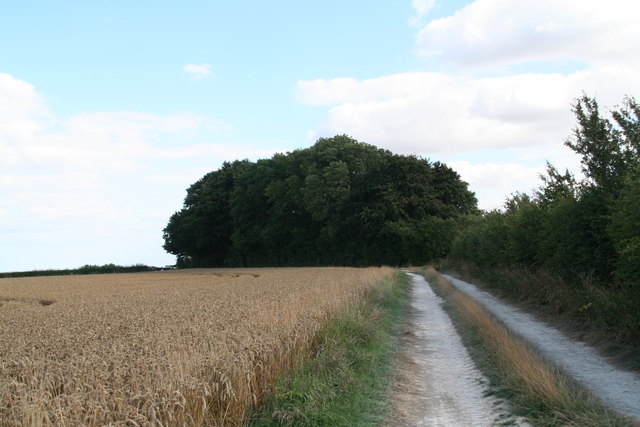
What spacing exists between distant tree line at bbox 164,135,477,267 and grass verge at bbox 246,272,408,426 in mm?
48620

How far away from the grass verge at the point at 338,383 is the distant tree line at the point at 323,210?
160 feet

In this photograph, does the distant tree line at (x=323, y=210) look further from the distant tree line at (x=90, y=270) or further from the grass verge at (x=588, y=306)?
the grass verge at (x=588, y=306)

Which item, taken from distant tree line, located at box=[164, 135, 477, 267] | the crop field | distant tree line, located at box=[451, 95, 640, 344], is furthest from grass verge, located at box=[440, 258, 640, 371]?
distant tree line, located at box=[164, 135, 477, 267]

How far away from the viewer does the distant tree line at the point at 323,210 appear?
6244 centimetres

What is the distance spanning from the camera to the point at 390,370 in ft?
34.8

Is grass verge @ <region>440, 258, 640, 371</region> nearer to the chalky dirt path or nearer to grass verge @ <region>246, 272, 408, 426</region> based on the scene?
the chalky dirt path

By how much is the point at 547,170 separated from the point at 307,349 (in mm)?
17180

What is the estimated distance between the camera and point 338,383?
28.0ft

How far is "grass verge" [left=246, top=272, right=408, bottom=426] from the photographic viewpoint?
699 cm

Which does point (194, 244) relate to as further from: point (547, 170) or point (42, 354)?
point (42, 354)

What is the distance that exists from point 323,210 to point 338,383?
58.0m

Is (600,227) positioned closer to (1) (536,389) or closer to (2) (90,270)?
(1) (536,389)

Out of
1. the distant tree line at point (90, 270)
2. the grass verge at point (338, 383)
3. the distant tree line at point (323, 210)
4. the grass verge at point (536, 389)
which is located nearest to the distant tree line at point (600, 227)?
the grass verge at point (536, 389)

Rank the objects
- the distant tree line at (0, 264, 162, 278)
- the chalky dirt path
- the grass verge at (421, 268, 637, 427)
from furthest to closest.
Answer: the distant tree line at (0, 264, 162, 278)
the chalky dirt path
the grass verge at (421, 268, 637, 427)
